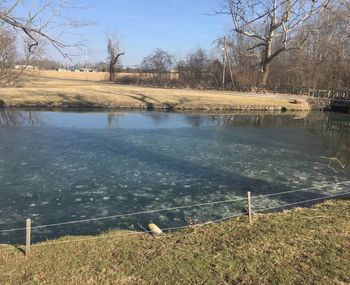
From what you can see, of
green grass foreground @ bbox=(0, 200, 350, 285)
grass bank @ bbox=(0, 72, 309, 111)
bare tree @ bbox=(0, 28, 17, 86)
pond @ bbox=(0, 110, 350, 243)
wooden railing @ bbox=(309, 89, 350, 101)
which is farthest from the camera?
wooden railing @ bbox=(309, 89, 350, 101)

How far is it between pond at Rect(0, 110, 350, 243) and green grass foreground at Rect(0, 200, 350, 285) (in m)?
1.68

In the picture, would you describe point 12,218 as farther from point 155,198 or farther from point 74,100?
point 74,100

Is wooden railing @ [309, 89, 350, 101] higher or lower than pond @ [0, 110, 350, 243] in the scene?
higher

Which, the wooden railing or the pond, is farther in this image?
the wooden railing

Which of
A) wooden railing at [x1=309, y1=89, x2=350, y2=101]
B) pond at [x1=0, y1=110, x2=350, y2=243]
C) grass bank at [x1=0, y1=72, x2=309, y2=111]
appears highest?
wooden railing at [x1=309, y1=89, x2=350, y2=101]

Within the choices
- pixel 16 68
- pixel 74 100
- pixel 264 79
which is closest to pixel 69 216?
pixel 74 100

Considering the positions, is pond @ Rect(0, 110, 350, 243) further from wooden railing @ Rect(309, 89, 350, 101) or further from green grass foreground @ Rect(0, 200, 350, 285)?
wooden railing @ Rect(309, 89, 350, 101)

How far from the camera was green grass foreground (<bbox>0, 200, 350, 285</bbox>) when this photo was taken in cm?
518

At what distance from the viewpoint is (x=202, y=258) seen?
572 centimetres

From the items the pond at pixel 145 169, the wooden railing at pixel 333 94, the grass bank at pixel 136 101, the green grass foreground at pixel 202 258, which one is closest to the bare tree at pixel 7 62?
the grass bank at pixel 136 101

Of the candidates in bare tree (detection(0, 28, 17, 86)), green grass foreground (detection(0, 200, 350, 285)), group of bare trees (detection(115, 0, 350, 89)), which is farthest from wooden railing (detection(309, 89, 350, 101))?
green grass foreground (detection(0, 200, 350, 285))

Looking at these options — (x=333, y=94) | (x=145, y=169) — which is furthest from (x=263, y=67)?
(x=145, y=169)

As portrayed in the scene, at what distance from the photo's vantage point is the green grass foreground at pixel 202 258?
17.0 feet

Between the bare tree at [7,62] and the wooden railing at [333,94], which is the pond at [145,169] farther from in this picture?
the wooden railing at [333,94]
